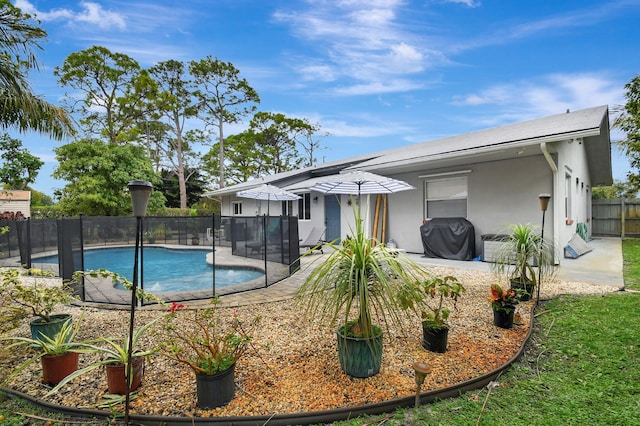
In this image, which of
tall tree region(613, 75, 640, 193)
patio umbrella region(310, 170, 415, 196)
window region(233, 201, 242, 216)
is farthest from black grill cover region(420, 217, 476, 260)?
window region(233, 201, 242, 216)

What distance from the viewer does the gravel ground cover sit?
2402mm

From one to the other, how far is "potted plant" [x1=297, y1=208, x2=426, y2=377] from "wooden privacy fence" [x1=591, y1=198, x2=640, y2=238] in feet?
57.2

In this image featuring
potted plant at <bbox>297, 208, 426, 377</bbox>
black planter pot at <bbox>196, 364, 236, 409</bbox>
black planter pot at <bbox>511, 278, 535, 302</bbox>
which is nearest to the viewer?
black planter pot at <bbox>196, 364, 236, 409</bbox>

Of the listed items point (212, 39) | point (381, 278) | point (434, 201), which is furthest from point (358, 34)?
point (381, 278)

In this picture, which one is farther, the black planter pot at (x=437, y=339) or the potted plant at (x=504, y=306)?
the potted plant at (x=504, y=306)

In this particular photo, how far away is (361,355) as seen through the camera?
270 cm

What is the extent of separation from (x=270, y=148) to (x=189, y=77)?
8.34m

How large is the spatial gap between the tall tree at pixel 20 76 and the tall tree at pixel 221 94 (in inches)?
638

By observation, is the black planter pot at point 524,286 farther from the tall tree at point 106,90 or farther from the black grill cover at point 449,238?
the tall tree at point 106,90

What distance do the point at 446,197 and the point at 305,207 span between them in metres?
6.67

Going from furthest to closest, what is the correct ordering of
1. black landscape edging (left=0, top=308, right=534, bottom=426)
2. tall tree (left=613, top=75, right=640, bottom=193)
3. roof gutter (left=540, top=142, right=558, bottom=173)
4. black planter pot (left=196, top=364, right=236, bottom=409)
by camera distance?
tall tree (left=613, top=75, right=640, bottom=193), roof gutter (left=540, top=142, right=558, bottom=173), black planter pot (left=196, top=364, right=236, bottom=409), black landscape edging (left=0, top=308, right=534, bottom=426)

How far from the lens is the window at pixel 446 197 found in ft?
→ 30.3

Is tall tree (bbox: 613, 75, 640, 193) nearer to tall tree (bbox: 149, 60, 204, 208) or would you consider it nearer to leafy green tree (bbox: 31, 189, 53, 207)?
tall tree (bbox: 149, 60, 204, 208)

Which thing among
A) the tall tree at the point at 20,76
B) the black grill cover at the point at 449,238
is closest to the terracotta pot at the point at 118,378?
the black grill cover at the point at 449,238
